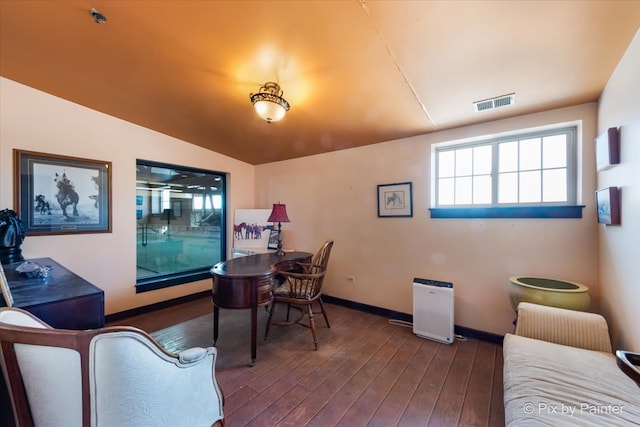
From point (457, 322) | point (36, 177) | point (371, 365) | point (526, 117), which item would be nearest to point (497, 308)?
point (457, 322)

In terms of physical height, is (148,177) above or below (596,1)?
below

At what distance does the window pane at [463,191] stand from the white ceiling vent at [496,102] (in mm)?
798

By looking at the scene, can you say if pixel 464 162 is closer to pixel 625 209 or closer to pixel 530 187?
pixel 530 187

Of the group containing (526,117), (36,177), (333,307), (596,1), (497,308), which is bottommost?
(333,307)

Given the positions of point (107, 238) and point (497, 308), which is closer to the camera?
point (497, 308)

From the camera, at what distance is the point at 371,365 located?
2.19 metres

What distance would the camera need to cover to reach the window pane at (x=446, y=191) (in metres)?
2.87

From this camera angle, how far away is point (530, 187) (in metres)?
2.45

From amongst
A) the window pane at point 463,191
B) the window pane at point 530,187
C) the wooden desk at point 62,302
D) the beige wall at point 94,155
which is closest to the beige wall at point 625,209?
the window pane at point 530,187

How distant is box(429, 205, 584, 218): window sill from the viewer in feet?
7.16

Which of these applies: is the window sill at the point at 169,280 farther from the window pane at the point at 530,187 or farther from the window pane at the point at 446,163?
the window pane at the point at 530,187

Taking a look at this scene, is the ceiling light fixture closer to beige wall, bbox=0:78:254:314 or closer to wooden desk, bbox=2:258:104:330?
wooden desk, bbox=2:258:104:330

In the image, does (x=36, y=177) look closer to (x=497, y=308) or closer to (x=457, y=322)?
(x=457, y=322)

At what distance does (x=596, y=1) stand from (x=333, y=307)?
355 centimetres
